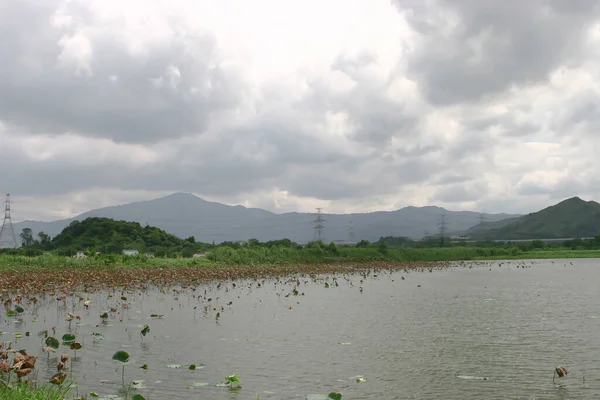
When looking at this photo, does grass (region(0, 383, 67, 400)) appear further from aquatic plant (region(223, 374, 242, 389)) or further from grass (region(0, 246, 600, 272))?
grass (region(0, 246, 600, 272))

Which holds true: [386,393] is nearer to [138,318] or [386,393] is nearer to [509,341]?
[509,341]

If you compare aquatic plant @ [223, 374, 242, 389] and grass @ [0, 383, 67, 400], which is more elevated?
grass @ [0, 383, 67, 400]

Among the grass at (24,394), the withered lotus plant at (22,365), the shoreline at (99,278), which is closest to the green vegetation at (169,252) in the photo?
the shoreline at (99,278)

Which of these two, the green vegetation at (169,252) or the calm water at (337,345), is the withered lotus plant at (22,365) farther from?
the green vegetation at (169,252)

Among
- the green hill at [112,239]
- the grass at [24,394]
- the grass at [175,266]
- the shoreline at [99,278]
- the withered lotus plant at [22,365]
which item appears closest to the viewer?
the grass at [24,394]

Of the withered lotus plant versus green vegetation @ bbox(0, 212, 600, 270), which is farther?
green vegetation @ bbox(0, 212, 600, 270)

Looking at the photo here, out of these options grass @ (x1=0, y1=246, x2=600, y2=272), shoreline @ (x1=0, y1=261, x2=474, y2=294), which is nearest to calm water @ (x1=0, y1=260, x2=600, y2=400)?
shoreline @ (x1=0, y1=261, x2=474, y2=294)

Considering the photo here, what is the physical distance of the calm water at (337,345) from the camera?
406 inches

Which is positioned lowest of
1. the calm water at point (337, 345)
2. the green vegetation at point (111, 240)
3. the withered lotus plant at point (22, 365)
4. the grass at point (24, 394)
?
the calm water at point (337, 345)

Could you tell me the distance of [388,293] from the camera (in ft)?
99.3

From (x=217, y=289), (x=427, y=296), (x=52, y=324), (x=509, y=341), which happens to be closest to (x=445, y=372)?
(x=509, y=341)

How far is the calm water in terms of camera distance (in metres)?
10.3

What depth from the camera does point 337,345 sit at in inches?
570

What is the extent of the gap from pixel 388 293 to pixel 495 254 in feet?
271
